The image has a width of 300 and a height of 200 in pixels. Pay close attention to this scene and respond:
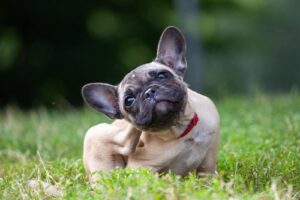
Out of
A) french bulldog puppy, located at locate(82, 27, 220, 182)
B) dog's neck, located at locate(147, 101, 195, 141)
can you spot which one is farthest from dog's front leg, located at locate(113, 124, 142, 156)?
dog's neck, located at locate(147, 101, 195, 141)

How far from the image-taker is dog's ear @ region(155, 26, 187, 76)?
251 inches

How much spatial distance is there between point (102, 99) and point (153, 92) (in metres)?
0.60

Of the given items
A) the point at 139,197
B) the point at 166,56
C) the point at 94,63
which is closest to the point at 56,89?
the point at 94,63

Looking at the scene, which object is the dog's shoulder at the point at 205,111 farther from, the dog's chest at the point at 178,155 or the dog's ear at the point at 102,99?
the dog's ear at the point at 102,99

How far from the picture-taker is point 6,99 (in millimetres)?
16859

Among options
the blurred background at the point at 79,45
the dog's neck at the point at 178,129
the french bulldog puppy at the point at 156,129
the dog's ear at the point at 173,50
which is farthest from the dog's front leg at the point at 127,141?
the blurred background at the point at 79,45

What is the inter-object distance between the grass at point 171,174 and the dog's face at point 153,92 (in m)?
0.43

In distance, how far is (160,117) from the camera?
5801 millimetres

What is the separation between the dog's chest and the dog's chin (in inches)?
5.9

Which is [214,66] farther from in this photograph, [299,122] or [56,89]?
[299,122]

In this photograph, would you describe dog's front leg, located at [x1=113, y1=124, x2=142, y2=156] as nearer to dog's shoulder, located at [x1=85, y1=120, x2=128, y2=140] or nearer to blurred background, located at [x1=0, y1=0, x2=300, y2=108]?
dog's shoulder, located at [x1=85, y1=120, x2=128, y2=140]

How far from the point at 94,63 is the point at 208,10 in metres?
2.63

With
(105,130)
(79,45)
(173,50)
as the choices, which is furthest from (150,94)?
(79,45)

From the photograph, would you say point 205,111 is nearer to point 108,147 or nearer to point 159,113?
point 159,113
